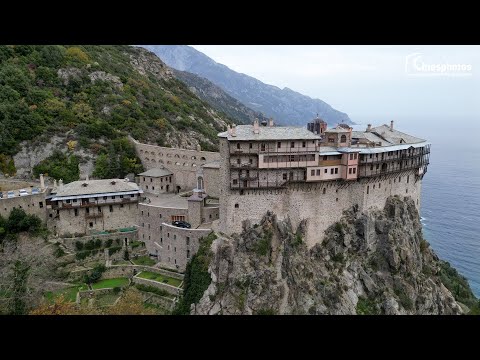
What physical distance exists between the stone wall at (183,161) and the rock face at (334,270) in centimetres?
1196

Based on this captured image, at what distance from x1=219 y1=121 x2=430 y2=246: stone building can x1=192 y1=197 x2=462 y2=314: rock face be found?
3.16ft

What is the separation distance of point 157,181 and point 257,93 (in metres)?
135

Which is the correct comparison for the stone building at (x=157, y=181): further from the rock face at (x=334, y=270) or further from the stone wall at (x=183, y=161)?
the rock face at (x=334, y=270)

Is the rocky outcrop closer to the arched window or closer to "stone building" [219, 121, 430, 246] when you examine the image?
the arched window

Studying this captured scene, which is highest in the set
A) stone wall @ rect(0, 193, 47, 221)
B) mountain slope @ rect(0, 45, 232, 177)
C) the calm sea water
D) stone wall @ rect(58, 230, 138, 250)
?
mountain slope @ rect(0, 45, 232, 177)

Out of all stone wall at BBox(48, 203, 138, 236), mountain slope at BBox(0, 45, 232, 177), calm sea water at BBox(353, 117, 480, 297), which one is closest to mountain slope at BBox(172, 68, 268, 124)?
calm sea water at BBox(353, 117, 480, 297)

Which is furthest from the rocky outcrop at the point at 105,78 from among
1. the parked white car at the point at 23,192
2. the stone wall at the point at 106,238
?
the stone wall at the point at 106,238

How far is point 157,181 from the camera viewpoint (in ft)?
132

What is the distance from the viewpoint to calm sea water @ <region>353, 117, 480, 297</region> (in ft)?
193

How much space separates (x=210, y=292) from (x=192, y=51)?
180726 mm

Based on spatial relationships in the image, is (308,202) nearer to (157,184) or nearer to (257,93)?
(157,184)

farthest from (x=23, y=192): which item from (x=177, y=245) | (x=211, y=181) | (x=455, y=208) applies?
(x=455, y=208)
